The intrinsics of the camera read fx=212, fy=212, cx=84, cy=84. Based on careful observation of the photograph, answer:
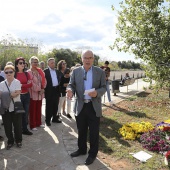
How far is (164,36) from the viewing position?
754 cm

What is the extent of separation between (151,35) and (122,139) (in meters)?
4.15

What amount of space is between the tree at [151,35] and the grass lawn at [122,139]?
132cm

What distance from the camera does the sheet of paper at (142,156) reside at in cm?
418

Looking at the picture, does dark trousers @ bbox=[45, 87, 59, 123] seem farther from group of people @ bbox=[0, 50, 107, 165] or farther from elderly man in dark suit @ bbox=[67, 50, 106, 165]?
elderly man in dark suit @ bbox=[67, 50, 106, 165]

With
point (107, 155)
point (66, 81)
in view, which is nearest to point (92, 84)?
point (107, 155)

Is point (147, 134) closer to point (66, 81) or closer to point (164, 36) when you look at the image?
point (66, 81)

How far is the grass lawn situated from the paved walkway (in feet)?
1.37

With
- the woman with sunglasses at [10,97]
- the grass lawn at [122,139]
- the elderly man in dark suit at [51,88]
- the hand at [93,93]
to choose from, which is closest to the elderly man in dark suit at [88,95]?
the hand at [93,93]

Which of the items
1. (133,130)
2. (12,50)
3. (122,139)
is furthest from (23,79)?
(12,50)

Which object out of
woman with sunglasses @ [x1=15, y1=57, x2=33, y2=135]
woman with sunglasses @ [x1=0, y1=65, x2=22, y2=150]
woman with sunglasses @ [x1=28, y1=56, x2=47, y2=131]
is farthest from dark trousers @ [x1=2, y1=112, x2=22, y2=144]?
woman with sunglasses @ [x1=28, y1=56, x2=47, y2=131]

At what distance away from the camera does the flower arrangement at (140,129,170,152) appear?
4516mm

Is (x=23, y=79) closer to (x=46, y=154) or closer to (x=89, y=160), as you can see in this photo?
(x=46, y=154)

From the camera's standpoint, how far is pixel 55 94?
6.28m

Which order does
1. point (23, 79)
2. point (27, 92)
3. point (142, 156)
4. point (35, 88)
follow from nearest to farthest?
point (142, 156) < point (23, 79) < point (27, 92) < point (35, 88)
